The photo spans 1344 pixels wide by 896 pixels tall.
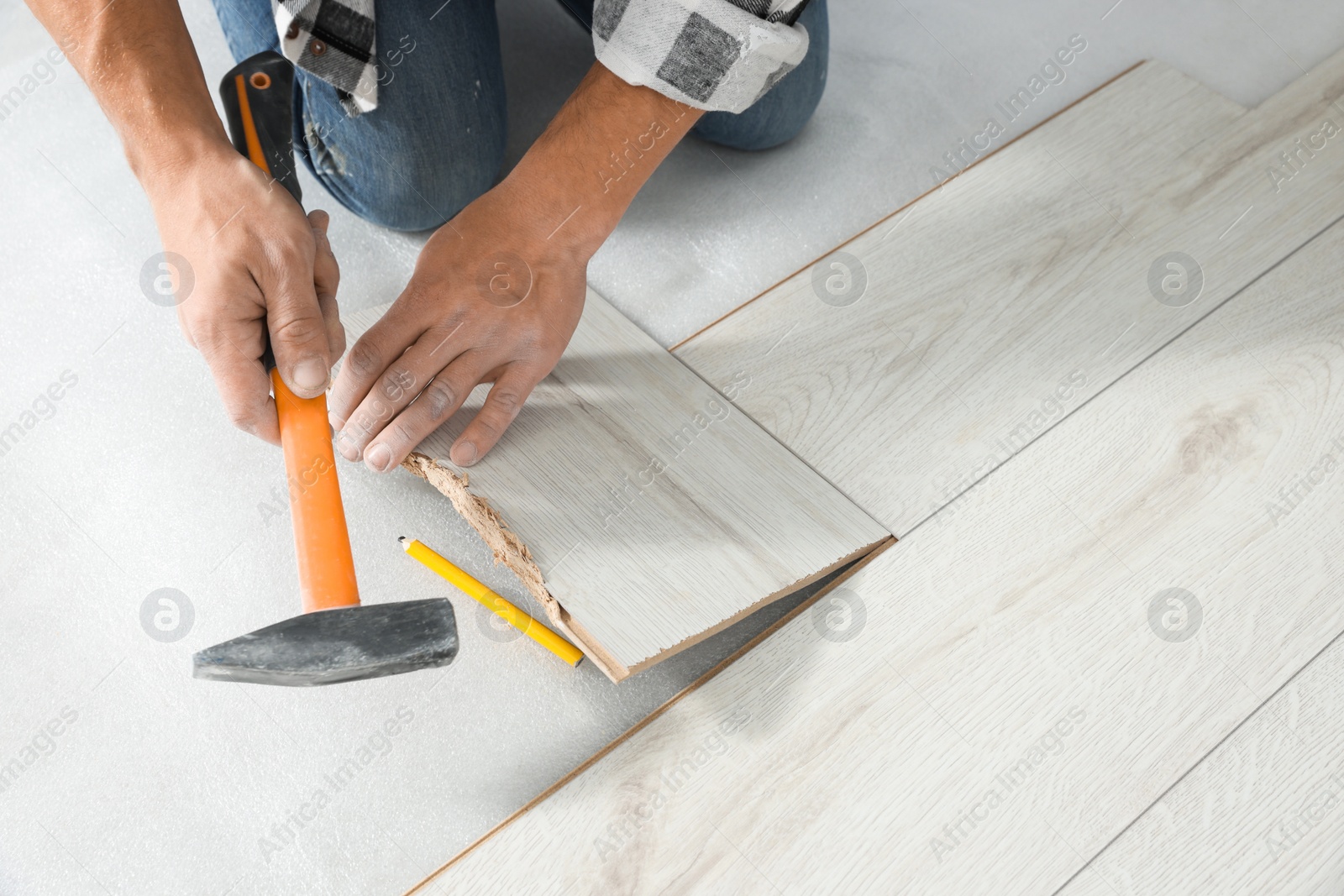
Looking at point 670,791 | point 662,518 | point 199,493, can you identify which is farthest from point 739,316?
point 199,493

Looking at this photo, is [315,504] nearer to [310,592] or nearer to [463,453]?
[310,592]

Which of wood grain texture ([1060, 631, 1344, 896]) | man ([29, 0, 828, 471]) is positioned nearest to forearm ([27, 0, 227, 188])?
man ([29, 0, 828, 471])

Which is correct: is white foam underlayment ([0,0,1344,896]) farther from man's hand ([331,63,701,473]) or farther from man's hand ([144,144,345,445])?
man's hand ([144,144,345,445])

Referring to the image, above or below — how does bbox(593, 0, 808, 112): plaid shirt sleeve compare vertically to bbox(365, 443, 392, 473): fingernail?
above

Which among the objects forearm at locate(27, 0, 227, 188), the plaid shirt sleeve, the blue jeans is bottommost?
the blue jeans

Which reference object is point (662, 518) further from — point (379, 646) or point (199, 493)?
point (199, 493)

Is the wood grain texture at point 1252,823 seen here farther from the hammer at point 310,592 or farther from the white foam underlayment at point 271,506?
the hammer at point 310,592

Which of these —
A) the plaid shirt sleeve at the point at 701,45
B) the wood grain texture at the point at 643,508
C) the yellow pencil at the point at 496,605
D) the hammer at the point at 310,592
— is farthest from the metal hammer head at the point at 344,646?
the plaid shirt sleeve at the point at 701,45

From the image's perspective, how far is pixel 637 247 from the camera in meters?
1.69

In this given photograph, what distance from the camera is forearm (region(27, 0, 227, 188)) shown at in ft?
3.71

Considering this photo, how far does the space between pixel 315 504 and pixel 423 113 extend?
848mm

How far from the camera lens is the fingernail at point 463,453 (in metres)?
1.21

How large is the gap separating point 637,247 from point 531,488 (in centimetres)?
63

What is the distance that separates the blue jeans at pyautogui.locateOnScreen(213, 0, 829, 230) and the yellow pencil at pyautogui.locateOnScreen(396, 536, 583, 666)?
0.68 metres
